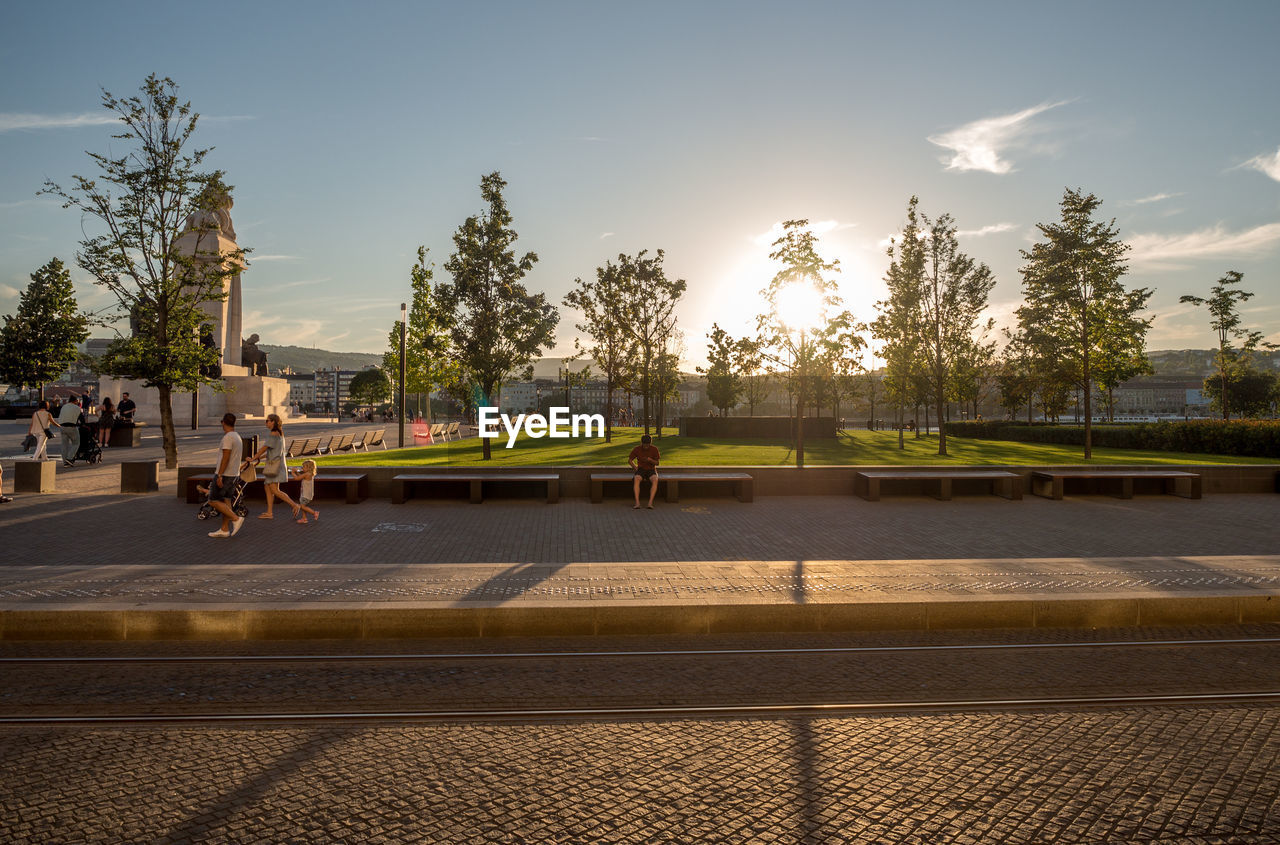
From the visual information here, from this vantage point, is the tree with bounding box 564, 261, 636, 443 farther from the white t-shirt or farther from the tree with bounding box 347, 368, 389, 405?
the tree with bounding box 347, 368, 389, 405

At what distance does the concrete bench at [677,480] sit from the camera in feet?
54.2

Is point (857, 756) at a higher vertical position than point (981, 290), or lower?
lower

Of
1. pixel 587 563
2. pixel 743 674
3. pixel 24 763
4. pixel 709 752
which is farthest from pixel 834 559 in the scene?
pixel 24 763

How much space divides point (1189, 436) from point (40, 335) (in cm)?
7642

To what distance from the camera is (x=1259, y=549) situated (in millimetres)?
11188

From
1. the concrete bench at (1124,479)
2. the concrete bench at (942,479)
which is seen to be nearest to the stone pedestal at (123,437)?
the concrete bench at (942,479)

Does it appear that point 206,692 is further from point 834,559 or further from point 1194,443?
point 1194,443

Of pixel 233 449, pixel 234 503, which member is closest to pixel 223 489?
pixel 234 503

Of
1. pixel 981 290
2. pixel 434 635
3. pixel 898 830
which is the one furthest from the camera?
pixel 981 290

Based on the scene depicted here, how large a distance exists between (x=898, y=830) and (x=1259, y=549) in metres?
10.8

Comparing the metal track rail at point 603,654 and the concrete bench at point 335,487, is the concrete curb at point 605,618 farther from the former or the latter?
the concrete bench at point 335,487

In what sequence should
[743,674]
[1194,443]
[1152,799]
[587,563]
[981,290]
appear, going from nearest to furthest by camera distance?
[1152,799], [743,674], [587,563], [1194,443], [981,290]

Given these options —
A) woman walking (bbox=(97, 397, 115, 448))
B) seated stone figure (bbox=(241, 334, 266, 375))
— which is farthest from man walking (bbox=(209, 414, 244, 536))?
seated stone figure (bbox=(241, 334, 266, 375))

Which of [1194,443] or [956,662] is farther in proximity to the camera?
[1194,443]
